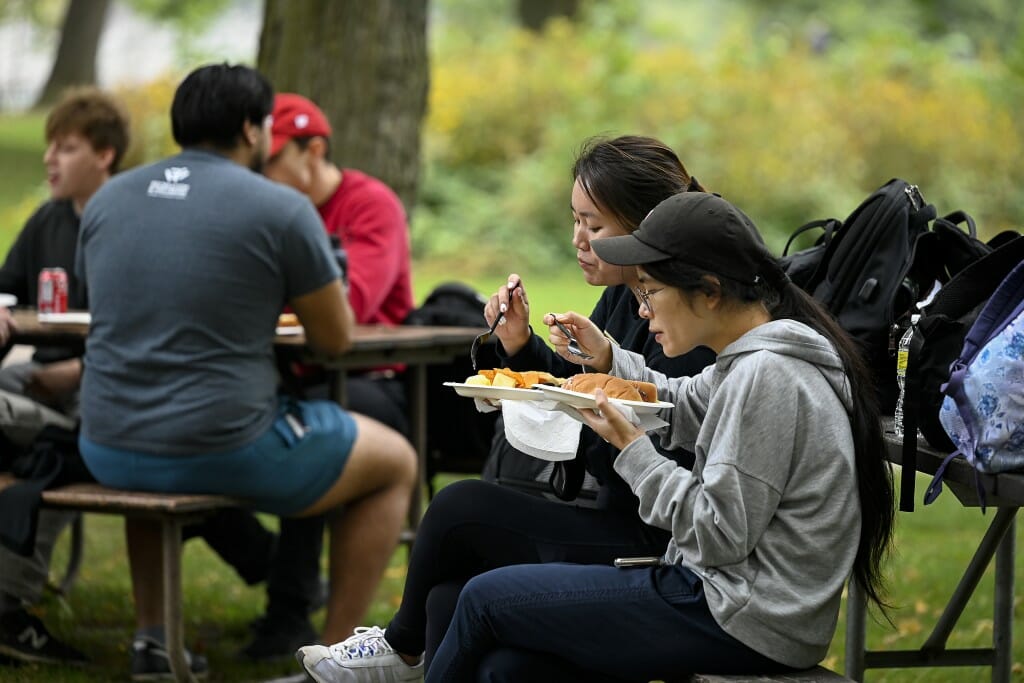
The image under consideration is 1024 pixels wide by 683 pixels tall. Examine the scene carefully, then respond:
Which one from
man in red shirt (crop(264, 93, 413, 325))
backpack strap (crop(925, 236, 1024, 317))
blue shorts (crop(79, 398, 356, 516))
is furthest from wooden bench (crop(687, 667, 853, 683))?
man in red shirt (crop(264, 93, 413, 325))

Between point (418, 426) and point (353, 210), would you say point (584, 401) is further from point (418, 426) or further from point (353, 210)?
point (353, 210)

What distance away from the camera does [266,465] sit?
4.34 meters

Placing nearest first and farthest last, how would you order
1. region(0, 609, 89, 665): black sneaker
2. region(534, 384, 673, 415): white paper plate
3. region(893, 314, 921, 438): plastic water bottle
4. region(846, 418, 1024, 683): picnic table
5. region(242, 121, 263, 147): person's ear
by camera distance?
region(534, 384, 673, 415): white paper plate
region(893, 314, 921, 438): plastic water bottle
region(846, 418, 1024, 683): picnic table
region(242, 121, 263, 147): person's ear
region(0, 609, 89, 665): black sneaker

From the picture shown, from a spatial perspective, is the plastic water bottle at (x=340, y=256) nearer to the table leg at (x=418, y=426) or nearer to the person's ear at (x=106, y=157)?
the table leg at (x=418, y=426)

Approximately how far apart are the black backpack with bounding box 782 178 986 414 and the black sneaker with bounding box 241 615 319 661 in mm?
2251

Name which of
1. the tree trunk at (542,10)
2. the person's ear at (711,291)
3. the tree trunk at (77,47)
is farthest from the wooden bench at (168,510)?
the tree trunk at (77,47)

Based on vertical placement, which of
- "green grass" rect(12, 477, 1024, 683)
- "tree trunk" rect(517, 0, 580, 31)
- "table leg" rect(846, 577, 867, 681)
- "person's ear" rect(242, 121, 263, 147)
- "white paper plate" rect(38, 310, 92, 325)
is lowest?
"green grass" rect(12, 477, 1024, 683)

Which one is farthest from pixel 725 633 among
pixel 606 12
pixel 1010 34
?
pixel 1010 34

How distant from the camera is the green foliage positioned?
1444 centimetres

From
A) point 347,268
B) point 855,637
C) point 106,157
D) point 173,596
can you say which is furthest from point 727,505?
point 106,157

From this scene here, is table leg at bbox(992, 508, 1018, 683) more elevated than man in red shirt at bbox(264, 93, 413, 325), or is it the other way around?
man in red shirt at bbox(264, 93, 413, 325)

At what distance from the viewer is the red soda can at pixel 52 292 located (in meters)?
5.20

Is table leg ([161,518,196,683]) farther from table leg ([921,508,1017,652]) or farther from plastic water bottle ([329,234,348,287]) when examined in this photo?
table leg ([921,508,1017,652])

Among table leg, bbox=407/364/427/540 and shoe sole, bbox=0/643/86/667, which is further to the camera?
table leg, bbox=407/364/427/540
